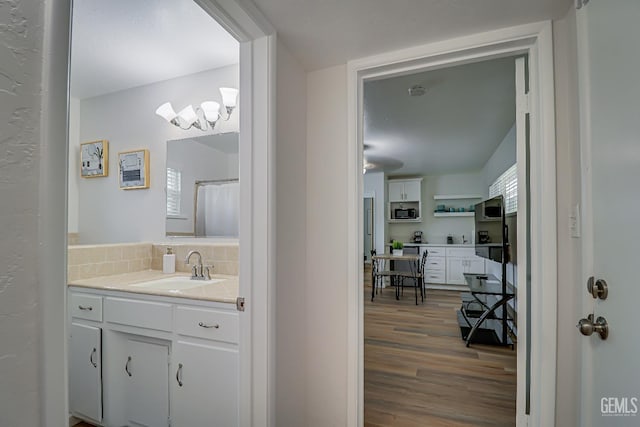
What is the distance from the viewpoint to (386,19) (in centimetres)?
132

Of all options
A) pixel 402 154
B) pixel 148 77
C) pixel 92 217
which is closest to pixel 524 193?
pixel 148 77

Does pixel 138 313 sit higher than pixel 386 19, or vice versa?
pixel 386 19

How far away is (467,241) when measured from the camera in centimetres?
675

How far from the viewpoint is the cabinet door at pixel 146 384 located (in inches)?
66.0

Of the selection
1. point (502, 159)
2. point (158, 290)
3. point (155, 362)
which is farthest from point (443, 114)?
point (155, 362)

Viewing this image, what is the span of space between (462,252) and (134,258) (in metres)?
5.99

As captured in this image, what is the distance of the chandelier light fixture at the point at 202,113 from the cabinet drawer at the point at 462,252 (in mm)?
5617

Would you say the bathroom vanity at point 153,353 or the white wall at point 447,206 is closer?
the bathroom vanity at point 153,353

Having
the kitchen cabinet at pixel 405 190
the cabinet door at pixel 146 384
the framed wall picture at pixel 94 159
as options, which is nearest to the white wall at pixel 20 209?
the cabinet door at pixel 146 384

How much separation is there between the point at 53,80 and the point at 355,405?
180 centimetres

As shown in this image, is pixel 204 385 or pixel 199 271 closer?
pixel 204 385

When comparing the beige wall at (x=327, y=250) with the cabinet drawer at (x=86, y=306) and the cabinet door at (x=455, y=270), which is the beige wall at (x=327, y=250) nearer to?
the cabinet drawer at (x=86, y=306)

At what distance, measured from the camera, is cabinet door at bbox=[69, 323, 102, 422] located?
1814 millimetres

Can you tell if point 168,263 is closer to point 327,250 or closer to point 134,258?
point 134,258
